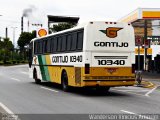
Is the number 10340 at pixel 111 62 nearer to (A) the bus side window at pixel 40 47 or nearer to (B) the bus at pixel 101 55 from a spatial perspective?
(B) the bus at pixel 101 55

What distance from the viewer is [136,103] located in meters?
16.5

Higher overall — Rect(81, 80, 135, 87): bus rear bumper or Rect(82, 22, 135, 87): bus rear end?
Rect(82, 22, 135, 87): bus rear end

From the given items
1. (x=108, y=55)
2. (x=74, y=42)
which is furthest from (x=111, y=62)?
(x=74, y=42)

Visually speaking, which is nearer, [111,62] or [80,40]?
[111,62]

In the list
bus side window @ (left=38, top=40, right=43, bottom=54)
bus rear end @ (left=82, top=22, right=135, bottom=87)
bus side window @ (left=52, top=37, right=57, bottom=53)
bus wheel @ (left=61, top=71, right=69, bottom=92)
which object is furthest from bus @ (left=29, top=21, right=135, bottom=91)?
bus side window @ (left=38, top=40, right=43, bottom=54)

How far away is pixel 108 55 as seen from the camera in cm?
1959

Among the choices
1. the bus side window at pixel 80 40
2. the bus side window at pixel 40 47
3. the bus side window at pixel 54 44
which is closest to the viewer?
the bus side window at pixel 80 40

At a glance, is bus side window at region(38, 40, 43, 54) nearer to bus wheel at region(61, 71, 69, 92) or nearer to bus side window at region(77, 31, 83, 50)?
bus wheel at region(61, 71, 69, 92)

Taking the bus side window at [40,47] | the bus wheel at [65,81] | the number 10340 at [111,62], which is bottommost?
the bus wheel at [65,81]

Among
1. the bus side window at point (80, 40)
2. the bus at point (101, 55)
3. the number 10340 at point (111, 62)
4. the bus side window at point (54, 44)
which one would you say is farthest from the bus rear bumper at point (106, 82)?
the bus side window at point (54, 44)

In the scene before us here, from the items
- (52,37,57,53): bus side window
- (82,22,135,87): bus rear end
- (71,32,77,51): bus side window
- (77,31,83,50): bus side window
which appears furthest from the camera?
(52,37,57,53): bus side window

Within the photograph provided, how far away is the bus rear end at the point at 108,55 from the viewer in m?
19.2

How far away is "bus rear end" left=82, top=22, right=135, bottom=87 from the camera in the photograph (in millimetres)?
19234

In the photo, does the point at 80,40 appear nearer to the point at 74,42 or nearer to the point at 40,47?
the point at 74,42
